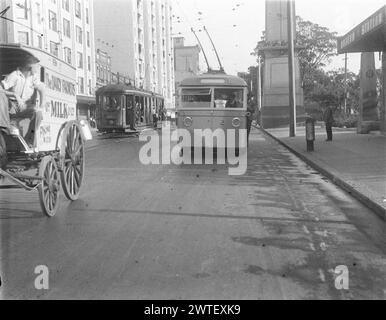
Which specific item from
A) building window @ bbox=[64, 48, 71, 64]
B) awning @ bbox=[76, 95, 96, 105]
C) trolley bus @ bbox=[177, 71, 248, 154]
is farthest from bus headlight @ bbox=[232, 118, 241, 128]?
building window @ bbox=[64, 48, 71, 64]

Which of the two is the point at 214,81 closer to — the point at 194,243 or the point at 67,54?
the point at 194,243

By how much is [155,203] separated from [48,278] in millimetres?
3800

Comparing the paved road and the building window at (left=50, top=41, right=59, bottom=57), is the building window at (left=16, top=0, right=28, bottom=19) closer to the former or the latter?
the building window at (left=50, top=41, right=59, bottom=57)

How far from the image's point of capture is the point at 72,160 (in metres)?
8.37

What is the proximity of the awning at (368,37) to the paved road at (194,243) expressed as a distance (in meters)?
9.99

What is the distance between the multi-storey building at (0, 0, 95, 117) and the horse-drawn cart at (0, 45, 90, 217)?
30499 mm

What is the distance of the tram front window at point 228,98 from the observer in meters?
15.5

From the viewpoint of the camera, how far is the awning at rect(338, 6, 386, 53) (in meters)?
17.9

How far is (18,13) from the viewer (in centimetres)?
4150

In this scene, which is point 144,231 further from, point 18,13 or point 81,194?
point 18,13

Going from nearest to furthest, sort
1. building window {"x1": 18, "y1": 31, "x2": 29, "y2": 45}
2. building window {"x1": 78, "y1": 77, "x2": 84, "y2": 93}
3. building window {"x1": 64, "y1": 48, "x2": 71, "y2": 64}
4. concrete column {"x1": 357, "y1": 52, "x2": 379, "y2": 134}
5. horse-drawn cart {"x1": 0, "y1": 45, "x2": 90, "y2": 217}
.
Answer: horse-drawn cart {"x1": 0, "y1": 45, "x2": 90, "y2": 217}, concrete column {"x1": 357, "y1": 52, "x2": 379, "y2": 134}, building window {"x1": 18, "y1": 31, "x2": 29, "y2": 45}, building window {"x1": 64, "y1": 48, "x2": 71, "y2": 64}, building window {"x1": 78, "y1": 77, "x2": 84, "y2": 93}

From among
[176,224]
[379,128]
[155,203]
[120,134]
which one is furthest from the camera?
[120,134]
